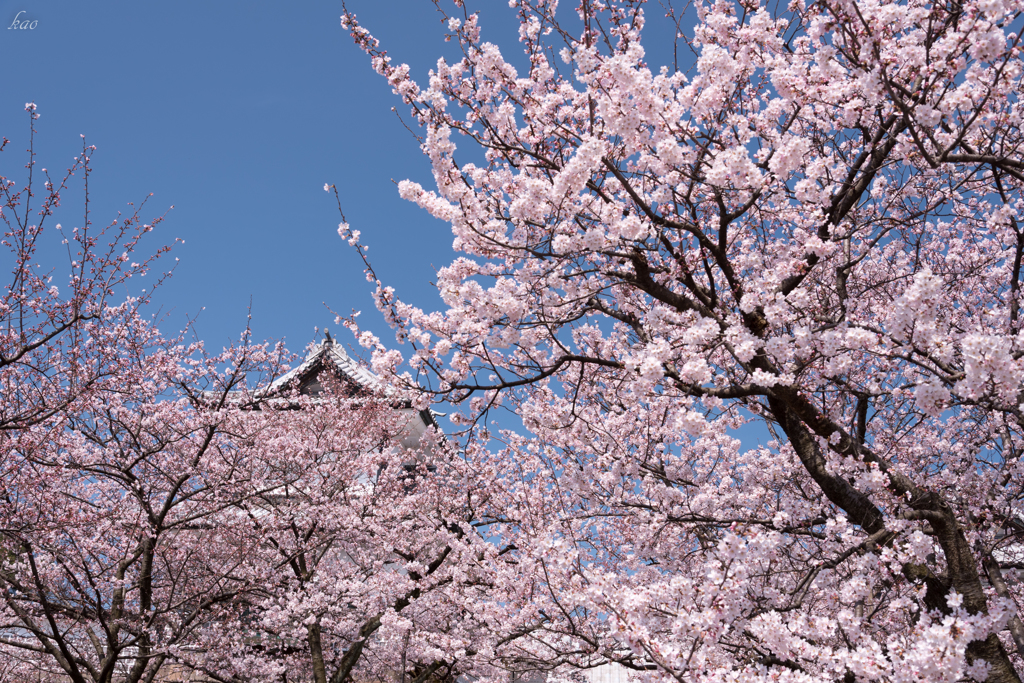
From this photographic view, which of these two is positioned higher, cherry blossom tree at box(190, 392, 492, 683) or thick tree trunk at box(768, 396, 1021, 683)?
cherry blossom tree at box(190, 392, 492, 683)

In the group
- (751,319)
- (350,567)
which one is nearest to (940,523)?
(751,319)

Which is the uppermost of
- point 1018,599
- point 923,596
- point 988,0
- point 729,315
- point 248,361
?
point 248,361

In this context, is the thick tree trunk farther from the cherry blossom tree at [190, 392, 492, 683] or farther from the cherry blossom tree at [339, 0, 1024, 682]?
the cherry blossom tree at [190, 392, 492, 683]

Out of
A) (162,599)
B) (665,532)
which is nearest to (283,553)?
(162,599)

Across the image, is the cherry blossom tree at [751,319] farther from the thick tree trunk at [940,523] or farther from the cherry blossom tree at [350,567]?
the cherry blossom tree at [350,567]

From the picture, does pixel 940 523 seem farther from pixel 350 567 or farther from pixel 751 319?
pixel 350 567

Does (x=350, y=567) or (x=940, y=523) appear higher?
(x=350, y=567)

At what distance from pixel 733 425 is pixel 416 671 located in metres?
10.6

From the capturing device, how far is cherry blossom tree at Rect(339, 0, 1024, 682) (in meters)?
4.36

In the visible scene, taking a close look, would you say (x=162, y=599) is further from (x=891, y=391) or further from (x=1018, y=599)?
(x=1018, y=599)

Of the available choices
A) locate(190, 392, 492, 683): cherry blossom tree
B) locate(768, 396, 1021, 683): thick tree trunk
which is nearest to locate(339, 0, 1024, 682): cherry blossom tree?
locate(768, 396, 1021, 683): thick tree trunk

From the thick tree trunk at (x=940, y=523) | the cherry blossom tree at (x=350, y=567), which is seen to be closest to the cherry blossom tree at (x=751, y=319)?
the thick tree trunk at (x=940, y=523)

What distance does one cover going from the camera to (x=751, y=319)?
5.54 meters

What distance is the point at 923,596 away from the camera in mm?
4945
